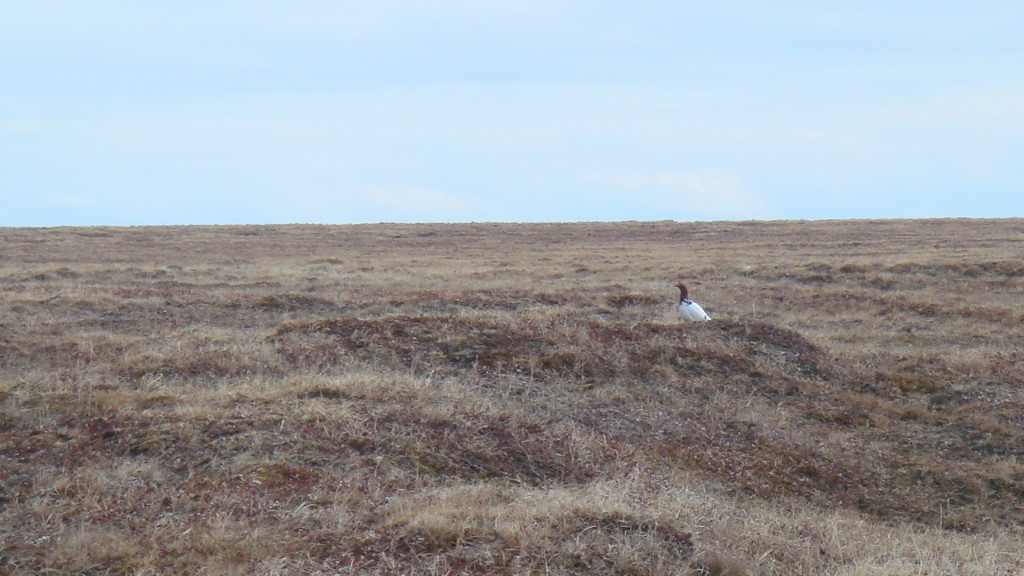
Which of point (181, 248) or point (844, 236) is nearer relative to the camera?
point (181, 248)

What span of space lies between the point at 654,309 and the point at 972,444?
8667 millimetres

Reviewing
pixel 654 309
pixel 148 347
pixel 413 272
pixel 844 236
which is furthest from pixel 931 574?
pixel 844 236

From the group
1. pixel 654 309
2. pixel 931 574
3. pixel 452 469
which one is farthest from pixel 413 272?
pixel 931 574

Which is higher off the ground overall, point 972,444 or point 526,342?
point 526,342

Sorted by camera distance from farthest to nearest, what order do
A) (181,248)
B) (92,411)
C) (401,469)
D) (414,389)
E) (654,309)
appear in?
(181,248) < (654,309) < (414,389) < (92,411) < (401,469)

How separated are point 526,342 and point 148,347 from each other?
189 inches

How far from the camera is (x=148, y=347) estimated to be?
11859 mm

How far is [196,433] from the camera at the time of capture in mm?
7738

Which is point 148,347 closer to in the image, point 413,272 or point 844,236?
point 413,272

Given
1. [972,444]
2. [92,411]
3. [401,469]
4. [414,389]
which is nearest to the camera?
[401,469]

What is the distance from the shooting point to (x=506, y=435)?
27.0 ft

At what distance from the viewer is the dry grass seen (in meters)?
5.70

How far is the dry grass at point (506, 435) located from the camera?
5.70m

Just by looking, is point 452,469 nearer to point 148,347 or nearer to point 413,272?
point 148,347
